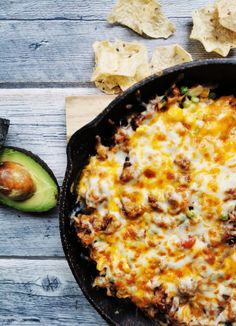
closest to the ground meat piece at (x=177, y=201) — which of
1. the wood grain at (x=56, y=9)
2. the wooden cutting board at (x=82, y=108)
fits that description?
the wooden cutting board at (x=82, y=108)

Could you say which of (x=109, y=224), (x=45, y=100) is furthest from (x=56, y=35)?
(x=109, y=224)

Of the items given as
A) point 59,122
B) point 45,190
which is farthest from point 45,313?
point 59,122

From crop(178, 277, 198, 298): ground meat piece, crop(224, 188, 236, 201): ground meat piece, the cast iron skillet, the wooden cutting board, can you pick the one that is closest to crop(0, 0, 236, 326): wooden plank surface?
the wooden cutting board

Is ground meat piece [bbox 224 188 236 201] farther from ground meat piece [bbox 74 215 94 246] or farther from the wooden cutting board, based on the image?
the wooden cutting board

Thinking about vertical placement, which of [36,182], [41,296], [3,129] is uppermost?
[3,129]

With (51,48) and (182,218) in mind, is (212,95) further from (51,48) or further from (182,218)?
(51,48)

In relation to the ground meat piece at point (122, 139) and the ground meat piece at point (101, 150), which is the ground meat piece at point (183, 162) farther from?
the ground meat piece at point (101, 150)

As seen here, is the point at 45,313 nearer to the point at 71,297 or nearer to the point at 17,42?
the point at 71,297
